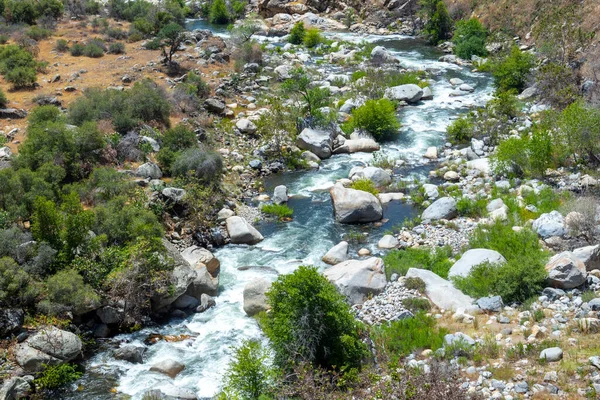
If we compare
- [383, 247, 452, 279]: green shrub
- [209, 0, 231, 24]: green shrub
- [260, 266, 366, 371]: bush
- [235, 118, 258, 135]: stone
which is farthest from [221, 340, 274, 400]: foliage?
[209, 0, 231, 24]: green shrub

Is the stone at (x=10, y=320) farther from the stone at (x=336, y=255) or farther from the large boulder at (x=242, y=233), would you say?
the stone at (x=336, y=255)

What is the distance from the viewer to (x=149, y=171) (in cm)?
2003

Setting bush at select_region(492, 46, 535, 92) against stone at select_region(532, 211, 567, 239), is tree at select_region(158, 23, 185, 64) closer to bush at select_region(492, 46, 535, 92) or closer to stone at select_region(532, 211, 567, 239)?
bush at select_region(492, 46, 535, 92)

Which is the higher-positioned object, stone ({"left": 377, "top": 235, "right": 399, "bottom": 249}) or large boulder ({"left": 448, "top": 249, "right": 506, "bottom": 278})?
large boulder ({"left": 448, "top": 249, "right": 506, "bottom": 278})

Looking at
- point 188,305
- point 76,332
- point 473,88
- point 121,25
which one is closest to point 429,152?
point 473,88

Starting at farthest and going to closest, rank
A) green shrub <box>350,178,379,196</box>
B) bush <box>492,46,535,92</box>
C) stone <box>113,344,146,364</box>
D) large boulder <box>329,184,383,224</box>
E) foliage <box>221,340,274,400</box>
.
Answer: bush <box>492,46,535,92</box> < green shrub <box>350,178,379,196</box> < large boulder <box>329,184,383,224</box> < stone <box>113,344,146,364</box> < foliage <box>221,340,274,400</box>

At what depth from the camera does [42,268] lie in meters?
13.8

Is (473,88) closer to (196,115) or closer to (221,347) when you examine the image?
(196,115)

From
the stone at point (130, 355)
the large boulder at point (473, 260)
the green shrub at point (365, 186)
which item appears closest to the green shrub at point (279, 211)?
the green shrub at point (365, 186)

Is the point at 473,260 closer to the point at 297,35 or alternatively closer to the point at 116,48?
the point at 116,48

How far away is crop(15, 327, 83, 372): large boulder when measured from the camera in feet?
39.1

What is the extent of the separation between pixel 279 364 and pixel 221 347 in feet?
7.61

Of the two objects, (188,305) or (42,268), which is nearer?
(42,268)

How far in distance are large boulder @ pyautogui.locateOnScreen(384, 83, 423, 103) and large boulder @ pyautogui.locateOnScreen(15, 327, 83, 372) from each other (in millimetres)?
22012
